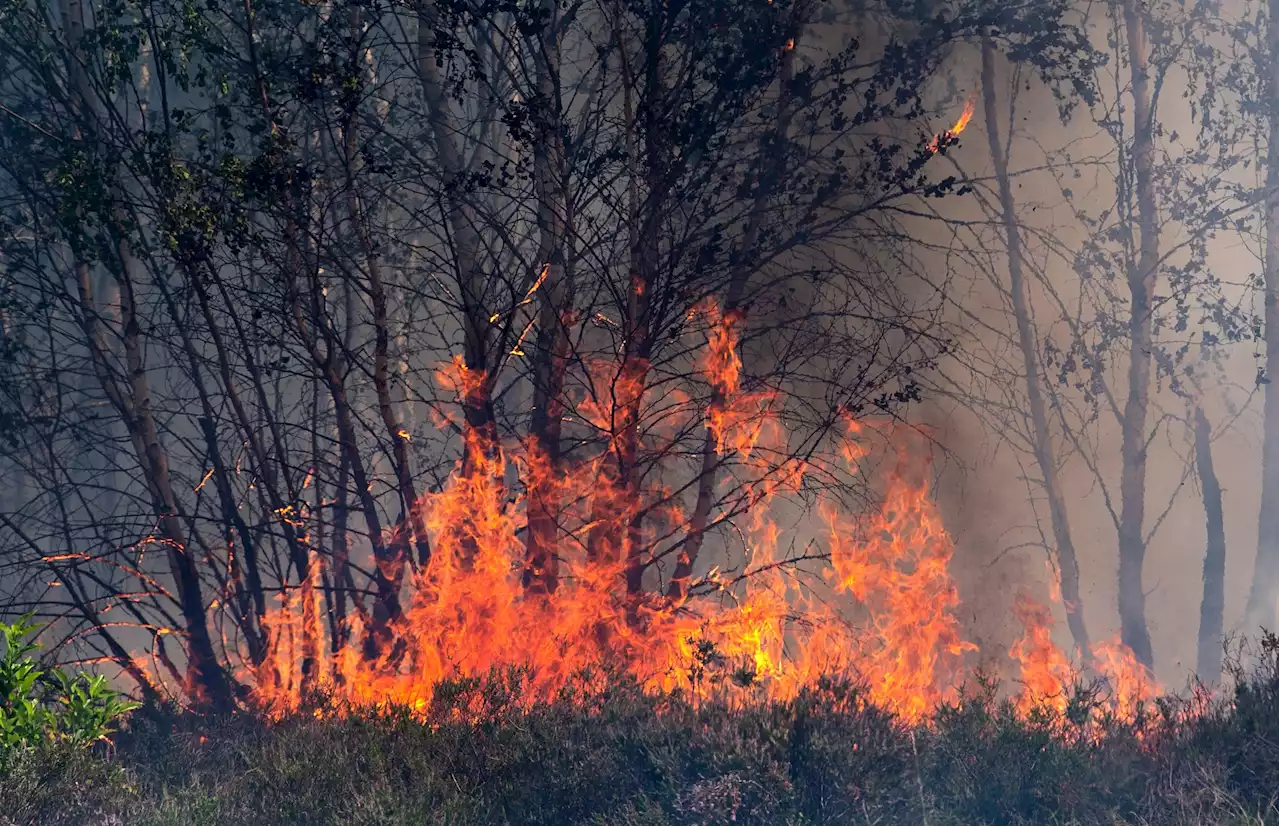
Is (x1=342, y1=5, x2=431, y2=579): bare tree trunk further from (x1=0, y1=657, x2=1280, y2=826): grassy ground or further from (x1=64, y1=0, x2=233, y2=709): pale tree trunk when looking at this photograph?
(x1=0, y1=657, x2=1280, y2=826): grassy ground

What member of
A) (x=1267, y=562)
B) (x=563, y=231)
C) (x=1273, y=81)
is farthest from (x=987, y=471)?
(x=563, y=231)

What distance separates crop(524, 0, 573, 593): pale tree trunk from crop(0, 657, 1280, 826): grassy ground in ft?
11.0

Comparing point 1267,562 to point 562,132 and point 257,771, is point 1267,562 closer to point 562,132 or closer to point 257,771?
point 562,132

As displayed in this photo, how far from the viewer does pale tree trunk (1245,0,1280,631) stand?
17469mm

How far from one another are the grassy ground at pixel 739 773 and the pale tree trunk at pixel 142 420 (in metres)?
3.49

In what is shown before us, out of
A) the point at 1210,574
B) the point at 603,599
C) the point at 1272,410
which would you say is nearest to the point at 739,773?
the point at 603,599

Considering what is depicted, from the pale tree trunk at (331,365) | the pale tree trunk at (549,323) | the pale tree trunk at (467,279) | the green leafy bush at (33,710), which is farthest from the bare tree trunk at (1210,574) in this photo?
the green leafy bush at (33,710)

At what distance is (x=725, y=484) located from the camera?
2350cm

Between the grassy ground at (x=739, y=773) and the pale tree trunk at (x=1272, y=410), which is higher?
the pale tree trunk at (x=1272, y=410)

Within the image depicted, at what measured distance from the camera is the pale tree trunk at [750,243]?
34.3 feet

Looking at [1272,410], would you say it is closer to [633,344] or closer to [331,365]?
[633,344]

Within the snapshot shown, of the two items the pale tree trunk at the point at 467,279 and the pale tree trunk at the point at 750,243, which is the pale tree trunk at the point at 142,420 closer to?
the pale tree trunk at the point at 467,279

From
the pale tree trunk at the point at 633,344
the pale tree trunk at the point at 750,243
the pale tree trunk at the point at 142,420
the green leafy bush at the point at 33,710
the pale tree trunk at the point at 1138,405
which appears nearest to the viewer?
the green leafy bush at the point at 33,710

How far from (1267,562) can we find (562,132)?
44.3 feet
